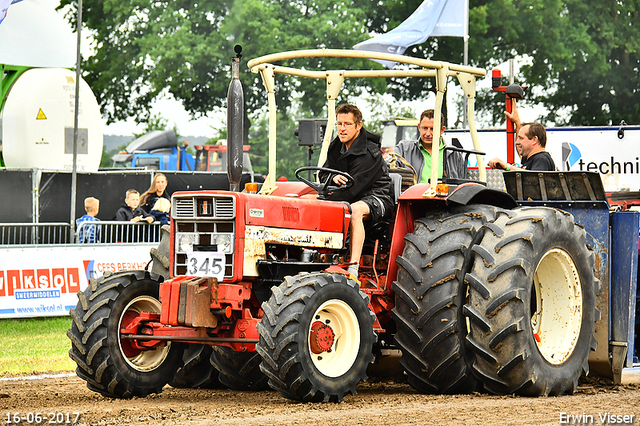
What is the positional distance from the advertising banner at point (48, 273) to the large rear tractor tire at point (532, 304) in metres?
7.79

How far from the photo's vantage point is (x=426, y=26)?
19.1 m

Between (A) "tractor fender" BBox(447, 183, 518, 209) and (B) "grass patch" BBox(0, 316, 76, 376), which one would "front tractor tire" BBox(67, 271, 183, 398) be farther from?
(B) "grass patch" BBox(0, 316, 76, 376)

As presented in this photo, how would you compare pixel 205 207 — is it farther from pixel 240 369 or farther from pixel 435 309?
pixel 435 309

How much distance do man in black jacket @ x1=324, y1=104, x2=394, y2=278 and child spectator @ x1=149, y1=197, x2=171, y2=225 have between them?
7.69m

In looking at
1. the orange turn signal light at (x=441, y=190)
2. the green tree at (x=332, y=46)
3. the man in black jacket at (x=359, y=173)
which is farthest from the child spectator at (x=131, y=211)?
the green tree at (x=332, y=46)

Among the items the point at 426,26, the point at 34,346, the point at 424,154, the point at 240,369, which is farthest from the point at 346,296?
the point at 426,26

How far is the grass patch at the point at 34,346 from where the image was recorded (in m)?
9.75

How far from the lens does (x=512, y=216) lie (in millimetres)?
6918

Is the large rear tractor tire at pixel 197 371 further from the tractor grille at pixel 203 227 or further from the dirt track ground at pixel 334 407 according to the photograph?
the tractor grille at pixel 203 227

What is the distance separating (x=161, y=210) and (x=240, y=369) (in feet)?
24.7

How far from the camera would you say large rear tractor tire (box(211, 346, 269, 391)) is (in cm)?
744

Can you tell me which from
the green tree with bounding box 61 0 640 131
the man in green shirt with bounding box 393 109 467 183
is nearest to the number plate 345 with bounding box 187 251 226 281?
the man in green shirt with bounding box 393 109 467 183

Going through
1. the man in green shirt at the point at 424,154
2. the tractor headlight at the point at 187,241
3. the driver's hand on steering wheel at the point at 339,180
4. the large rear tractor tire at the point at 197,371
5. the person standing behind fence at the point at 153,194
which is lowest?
the large rear tractor tire at the point at 197,371

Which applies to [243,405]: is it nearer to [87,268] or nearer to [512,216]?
[512,216]
